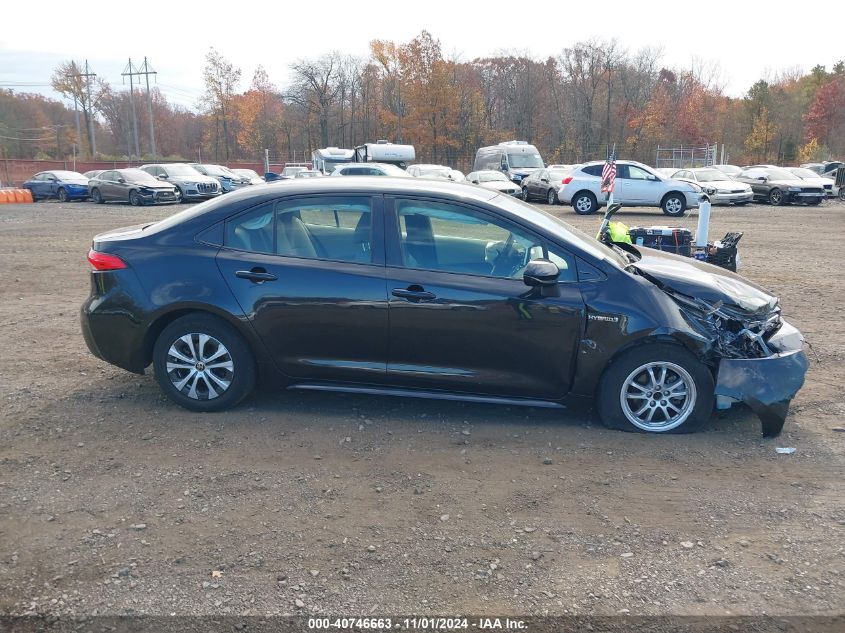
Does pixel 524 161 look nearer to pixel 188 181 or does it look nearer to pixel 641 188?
pixel 641 188

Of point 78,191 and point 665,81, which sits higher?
point 665,81

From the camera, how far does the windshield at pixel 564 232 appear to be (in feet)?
15.9

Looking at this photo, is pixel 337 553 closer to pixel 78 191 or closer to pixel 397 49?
pixel 78 191

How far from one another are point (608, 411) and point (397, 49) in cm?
6762

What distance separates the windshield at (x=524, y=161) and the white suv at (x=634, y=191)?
1142 centimetres

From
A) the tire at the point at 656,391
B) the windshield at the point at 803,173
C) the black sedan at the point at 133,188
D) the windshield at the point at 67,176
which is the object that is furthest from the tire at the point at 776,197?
the windshield at the point at 67,176

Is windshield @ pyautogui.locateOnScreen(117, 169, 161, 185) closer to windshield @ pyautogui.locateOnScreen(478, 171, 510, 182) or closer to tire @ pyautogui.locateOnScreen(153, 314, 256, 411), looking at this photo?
windshield @ pyautogui.locateOnScreen(478, 171, 510, 182)

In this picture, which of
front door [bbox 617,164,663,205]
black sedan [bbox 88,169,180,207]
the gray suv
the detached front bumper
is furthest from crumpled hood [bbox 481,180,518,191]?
the detached front bumper

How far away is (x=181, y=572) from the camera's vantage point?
10.6ft

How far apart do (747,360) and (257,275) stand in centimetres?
343

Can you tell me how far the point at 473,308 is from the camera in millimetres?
4684

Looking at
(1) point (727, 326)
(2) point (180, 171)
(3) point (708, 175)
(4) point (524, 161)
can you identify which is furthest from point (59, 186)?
(1) point (727, 326)

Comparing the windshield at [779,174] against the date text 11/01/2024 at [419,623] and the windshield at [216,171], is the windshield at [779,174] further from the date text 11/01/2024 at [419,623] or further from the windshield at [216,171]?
the date text 11/01/2024 at [419,623]

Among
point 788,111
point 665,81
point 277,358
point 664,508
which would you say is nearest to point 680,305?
point 664,508
